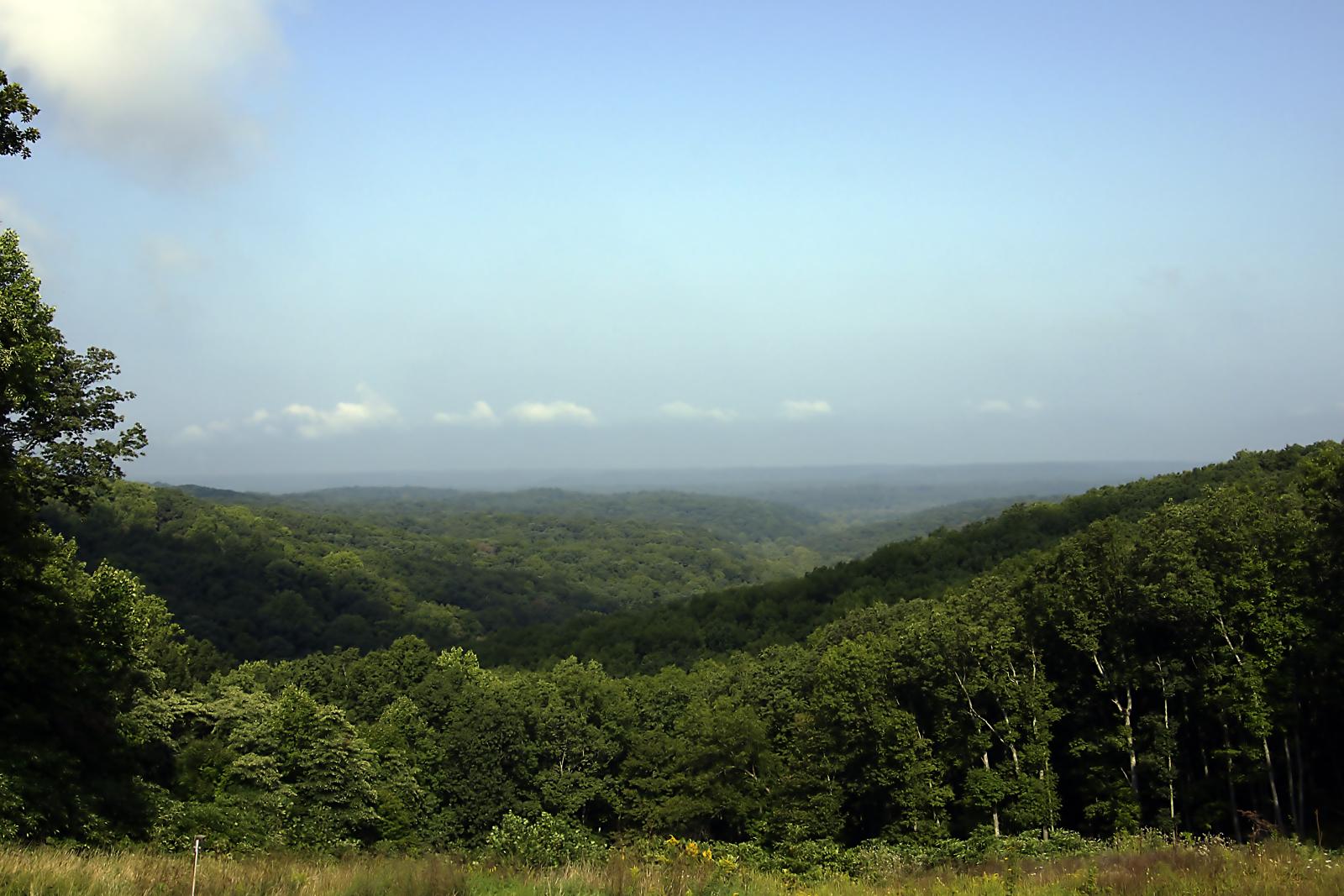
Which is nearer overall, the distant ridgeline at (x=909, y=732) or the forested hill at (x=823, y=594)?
the distant ridgeline at (x=909, y=732)

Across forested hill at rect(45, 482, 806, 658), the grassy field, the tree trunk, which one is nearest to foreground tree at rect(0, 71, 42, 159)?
the grassy field

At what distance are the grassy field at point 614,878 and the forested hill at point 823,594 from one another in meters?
69.9

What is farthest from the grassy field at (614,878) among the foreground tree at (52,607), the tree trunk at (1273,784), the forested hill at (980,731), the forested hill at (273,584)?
the forested hill at (273,584)

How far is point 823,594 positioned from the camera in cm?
10638

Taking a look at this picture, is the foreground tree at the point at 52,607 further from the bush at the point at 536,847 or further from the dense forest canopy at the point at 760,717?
the bush at the point at 536,847

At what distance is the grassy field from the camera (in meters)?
8.65

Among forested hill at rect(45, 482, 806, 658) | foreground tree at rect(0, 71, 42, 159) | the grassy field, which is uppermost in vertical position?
foreground tree at rect(0, 71, 42, 159)

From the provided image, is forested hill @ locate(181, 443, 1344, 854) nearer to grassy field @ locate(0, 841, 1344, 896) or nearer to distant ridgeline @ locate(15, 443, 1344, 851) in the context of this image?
distant ridgeline @ locate(15, 443, 1344, 851)

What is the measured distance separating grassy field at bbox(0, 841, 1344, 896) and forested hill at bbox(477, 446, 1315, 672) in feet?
229

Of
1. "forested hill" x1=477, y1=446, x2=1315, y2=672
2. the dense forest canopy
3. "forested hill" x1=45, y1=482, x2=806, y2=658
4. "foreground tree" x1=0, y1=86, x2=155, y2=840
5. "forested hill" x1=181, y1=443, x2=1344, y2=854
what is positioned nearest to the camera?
"foreground tree" x1=0, y1=86, x2=155, y2=840

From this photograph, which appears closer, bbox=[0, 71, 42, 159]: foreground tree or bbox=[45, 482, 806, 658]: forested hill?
bbox=[0, 71, 42, 159]: foreground tree

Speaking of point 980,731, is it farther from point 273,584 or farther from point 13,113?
point 273,584

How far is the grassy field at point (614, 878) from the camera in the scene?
8.65 meters

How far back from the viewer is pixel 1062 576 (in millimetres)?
30953
